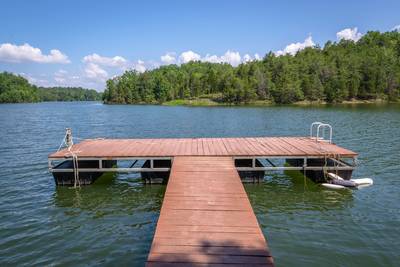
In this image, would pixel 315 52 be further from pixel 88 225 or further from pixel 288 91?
pixel 88 225

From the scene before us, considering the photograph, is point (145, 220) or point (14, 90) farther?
point (14, 90)

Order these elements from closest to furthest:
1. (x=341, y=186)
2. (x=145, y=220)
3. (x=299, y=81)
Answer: (x=145, y=220), (x=341, y=186), (x=299, y=81)

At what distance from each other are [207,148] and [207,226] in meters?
7.14

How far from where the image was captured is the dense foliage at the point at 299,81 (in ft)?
298

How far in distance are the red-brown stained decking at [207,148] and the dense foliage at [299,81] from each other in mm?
81636

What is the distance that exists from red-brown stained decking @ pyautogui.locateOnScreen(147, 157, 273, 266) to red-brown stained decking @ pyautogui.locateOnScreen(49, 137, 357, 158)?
2.59 m

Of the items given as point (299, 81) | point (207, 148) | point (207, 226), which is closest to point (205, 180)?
point (207, 226)

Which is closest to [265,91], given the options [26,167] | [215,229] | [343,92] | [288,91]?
[288,91]

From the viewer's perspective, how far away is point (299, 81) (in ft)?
314

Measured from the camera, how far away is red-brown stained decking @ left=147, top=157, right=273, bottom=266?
16.4ft

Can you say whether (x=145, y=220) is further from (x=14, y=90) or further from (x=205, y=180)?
(x=14, y=90)

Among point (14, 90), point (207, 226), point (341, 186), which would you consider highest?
point (14, 90)

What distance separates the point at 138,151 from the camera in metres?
12.4

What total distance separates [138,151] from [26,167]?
295 inches
